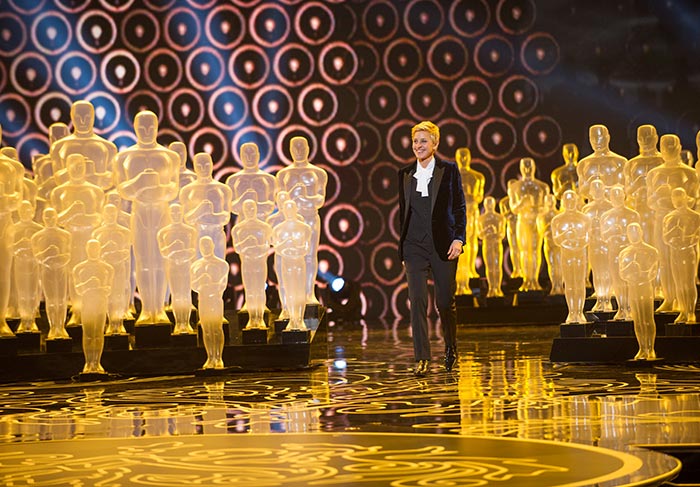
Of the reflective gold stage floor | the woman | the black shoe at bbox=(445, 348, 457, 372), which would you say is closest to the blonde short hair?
the woman

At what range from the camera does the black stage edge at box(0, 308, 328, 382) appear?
733 centimetres

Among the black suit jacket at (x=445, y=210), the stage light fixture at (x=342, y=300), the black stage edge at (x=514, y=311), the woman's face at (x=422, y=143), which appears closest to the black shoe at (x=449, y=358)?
the black suit jacket at (x=445, y=210)

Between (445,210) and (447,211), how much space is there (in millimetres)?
13

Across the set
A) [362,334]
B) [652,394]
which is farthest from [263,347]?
[362,334]

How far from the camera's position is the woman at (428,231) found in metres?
6.75

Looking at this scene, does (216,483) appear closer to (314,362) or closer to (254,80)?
(314,362)

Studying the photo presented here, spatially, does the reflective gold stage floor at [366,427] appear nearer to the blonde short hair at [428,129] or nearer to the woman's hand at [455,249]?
the woman's hand at [455,249]

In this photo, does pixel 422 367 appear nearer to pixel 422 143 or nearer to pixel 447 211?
pixel 447 211

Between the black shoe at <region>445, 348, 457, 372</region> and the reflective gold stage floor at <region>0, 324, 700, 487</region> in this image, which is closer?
the reflective gold stage floor at <region>0, 324, 700, 487</region>

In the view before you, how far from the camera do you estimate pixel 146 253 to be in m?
7.77

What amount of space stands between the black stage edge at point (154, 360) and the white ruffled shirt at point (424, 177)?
51.0 inches

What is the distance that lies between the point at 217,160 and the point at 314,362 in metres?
6.73

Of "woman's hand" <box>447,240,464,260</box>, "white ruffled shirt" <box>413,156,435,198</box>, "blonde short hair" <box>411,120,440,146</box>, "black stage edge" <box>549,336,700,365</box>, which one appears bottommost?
"black stage edge" <box>549,336,700,365</box>

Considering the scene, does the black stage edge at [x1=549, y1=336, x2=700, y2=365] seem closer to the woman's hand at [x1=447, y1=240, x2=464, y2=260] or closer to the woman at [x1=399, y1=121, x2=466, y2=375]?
the woman at [x1=399, y1=121, x2=466, y2=375]
